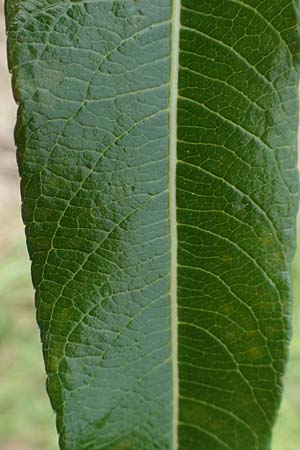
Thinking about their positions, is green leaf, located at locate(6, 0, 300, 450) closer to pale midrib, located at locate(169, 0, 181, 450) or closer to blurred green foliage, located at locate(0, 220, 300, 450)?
pale midrib, located at locate(169, 0, 181, 450)

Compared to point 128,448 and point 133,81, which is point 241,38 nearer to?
→ point 133,81

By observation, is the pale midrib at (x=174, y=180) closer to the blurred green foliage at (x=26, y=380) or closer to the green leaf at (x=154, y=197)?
the green leaf at (x=154, y=197)

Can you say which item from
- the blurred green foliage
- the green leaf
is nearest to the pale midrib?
the green leaf

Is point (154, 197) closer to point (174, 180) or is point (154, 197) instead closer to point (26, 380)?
point (174, 180)

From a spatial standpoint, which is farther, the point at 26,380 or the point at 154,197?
the point at 26,380

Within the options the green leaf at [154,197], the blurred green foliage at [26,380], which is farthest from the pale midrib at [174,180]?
the blurred green foliage at [26,380]

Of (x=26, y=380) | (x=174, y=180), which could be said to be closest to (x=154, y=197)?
(x=174, y=180)
